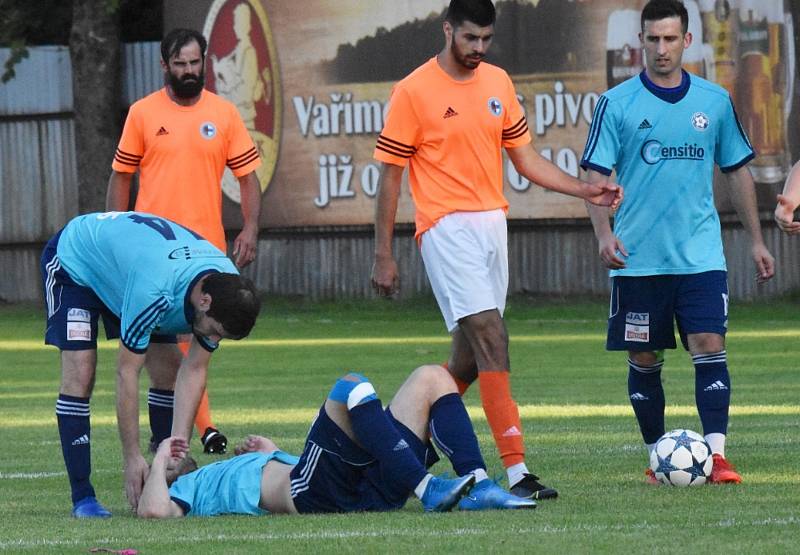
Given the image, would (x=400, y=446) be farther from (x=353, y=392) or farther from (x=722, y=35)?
(x=722, y=35)

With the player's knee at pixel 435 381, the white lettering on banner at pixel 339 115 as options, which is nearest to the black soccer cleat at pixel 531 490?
the player's knee at pixel 435 381

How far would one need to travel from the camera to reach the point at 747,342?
20766 millimetres

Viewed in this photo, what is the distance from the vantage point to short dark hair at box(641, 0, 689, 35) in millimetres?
9492

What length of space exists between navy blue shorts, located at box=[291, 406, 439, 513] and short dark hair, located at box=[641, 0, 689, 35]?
2.67 m

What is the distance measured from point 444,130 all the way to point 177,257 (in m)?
1.76

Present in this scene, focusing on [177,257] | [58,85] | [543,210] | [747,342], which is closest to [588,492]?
[177,257]

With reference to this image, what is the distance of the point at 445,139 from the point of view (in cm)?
923

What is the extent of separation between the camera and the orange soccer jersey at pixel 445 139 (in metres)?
9.22

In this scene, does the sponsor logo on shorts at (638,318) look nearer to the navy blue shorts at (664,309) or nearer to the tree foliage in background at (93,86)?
the navy blue shorts at (664,309)

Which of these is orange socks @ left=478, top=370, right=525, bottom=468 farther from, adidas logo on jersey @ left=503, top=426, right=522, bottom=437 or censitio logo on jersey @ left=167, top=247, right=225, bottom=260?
censitio logo on jersey @ left=167, top=247, right=225, bottom=260

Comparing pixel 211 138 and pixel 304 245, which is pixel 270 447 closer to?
pixel 211 138

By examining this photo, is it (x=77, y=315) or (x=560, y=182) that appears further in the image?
(x=560, y=182)

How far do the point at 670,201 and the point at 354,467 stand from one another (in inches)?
101

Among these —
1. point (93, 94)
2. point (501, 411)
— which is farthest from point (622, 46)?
point (501, 411)
